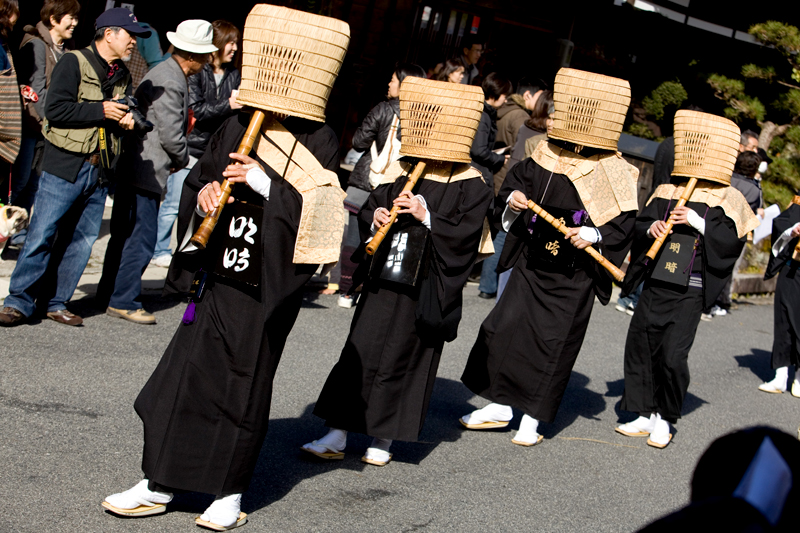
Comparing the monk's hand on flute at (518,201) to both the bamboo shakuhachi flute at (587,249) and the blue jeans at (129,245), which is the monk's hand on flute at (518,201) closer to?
the bamboo shakuhachi flute at (587,249)

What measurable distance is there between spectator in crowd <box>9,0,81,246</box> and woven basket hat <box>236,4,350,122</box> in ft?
11.3

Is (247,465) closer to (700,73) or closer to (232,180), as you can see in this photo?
(232,180)

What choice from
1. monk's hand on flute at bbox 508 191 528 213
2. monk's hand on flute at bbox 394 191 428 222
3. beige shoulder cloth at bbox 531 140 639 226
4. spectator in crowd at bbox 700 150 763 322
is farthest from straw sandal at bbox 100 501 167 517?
spectator in crowd at bbox 700 150 763 322

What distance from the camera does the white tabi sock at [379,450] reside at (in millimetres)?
4746

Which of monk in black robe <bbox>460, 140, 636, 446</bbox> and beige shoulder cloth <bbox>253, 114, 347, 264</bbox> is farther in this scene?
monk in black robe <bbox>460, 140, 636, 446</bbox>

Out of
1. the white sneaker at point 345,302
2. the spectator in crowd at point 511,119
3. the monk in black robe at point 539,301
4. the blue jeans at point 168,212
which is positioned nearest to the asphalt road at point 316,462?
the monk in black robe at point 539,301

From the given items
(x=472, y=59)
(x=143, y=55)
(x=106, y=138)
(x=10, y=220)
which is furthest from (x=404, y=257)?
(x=472, y=59)

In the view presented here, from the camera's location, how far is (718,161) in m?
5.79

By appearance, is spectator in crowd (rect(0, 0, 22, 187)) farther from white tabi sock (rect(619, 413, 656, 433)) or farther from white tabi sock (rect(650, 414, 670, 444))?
white tabi sock (rect(650, 414, 670, 444))

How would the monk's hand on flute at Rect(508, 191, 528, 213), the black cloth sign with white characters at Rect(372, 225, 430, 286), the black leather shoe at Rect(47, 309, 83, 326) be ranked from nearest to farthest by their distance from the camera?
the black cloth sign with white characters at Rect(372, 225, 430, 286) < the monk's hand on flute at Rect(508, 191, 528, 213) < the black leather shoe at Rect(47, 309, 83, 326)

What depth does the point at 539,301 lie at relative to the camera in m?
5.59

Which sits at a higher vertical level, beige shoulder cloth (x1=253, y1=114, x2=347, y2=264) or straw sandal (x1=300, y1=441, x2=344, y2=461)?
beige shoulder cloth (x1=253, y1=114, x2=347, y2=264)

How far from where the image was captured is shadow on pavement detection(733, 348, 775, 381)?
8820mm

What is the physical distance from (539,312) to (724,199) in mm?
1648
